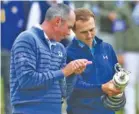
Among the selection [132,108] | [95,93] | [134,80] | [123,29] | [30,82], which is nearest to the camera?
[30,82]

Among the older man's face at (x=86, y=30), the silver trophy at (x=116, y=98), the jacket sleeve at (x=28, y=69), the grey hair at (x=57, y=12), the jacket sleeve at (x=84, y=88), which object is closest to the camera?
the jacket sleeve at (x=28, y=69)

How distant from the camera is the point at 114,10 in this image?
13.0 m

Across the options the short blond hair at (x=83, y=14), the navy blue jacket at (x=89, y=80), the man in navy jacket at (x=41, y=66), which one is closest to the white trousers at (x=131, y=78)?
the navy blue jacket at (x=89, y=80)

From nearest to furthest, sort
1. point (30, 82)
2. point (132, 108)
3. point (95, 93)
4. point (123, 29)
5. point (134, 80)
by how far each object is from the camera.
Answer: point (30, 82) < point (95, 93) < point (132, 108) < point (134, 80) < point (123, 29)

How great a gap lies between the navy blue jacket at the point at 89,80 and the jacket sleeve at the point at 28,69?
0.79 m

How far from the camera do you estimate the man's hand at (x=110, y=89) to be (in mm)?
6770

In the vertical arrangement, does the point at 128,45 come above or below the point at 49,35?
above

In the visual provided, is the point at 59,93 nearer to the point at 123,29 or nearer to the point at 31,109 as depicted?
the point at 31,109

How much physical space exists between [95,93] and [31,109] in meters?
0.90

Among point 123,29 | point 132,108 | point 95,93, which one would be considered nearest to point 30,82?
point 95,93

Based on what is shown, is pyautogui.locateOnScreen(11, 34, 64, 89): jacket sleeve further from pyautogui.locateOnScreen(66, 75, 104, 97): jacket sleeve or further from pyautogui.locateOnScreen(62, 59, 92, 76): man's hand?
pyautogui.locateOnScreen(66, 75, 104, 97): jacket sleeve

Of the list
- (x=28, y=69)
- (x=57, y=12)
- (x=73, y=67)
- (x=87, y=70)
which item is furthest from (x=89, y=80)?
(x=28, y=69)

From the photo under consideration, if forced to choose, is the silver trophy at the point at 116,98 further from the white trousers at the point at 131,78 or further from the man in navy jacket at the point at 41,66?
the white trousers at the point at 131,78

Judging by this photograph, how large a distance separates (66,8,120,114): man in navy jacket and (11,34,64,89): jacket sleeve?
0.79 metres
